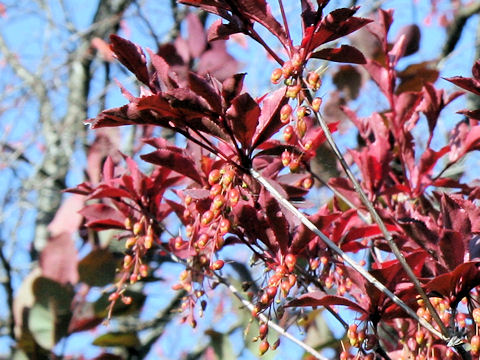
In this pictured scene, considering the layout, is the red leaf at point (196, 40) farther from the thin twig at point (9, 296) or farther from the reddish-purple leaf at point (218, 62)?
the thin twig at point (9, 296)

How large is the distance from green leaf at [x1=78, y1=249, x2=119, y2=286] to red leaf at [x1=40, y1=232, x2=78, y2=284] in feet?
0.13

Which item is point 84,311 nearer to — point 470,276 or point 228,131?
point 228,131

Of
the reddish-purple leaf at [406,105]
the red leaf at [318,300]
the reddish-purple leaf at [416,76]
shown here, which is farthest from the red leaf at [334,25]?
the reddish-purple leaf at [416,76]

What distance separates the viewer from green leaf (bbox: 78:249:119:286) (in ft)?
5.82

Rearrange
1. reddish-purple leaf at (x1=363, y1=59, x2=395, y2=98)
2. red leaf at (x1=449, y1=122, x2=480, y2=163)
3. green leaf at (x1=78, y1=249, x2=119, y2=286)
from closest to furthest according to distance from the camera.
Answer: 1. red leaf at (x1=449, y1=122, x2=480, y2=163)
2. reddish-purple leaf at (x1=363, y1=59, x2=395, y2=98)
3. green leaf at (x1=78, y1=249, x2=119, y2=286)

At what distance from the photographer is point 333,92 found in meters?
1.83

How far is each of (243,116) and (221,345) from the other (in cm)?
111

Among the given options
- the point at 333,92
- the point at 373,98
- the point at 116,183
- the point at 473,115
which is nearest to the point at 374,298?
the point at 473,115

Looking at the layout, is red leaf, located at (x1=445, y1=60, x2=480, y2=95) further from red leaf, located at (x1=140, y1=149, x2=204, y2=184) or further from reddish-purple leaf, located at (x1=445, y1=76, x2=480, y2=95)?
red leaf, located at (x1=140, y1=149, x2=204, y2=184)

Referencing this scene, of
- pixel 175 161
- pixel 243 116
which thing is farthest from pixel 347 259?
pixel 175 161

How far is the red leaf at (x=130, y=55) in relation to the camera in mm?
857

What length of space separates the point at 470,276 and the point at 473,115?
221 millimetres

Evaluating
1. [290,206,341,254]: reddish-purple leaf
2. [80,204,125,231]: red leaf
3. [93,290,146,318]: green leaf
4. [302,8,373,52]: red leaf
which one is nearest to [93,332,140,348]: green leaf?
[93,290,146,318]: green leaf

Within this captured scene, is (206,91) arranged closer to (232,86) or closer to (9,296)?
(232,86)
